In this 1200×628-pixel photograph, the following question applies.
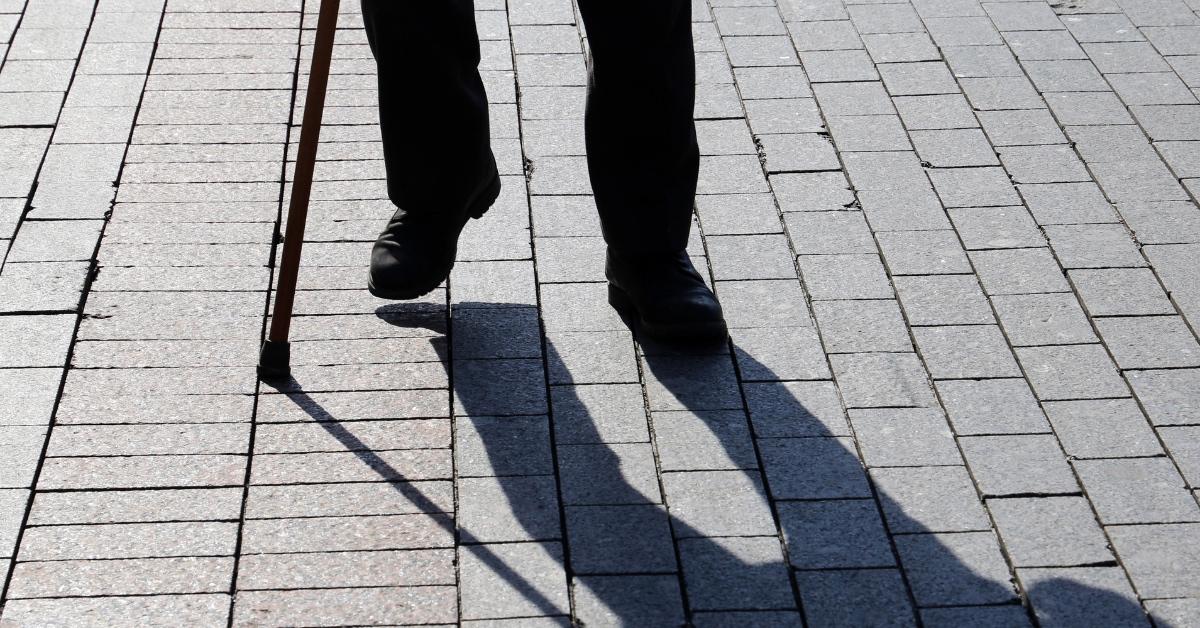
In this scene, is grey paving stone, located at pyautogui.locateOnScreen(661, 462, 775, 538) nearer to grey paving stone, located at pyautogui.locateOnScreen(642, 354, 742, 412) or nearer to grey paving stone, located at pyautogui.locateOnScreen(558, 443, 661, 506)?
grey paving stone, located at pyautogui.locateOnScreen(558, 443, 661, 506)

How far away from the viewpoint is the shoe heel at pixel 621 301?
3.47m

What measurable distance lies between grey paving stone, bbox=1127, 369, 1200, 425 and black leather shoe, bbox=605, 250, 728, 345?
0.96 meters

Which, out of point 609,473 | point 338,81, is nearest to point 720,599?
point 609,473

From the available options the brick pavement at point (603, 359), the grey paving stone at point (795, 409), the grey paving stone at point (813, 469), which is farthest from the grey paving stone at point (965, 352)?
the grey paving stone at point (813, 469)

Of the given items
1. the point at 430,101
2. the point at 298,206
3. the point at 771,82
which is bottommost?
the point at 771,82

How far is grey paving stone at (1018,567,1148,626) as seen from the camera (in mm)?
2605

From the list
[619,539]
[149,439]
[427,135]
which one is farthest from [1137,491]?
[149,439]

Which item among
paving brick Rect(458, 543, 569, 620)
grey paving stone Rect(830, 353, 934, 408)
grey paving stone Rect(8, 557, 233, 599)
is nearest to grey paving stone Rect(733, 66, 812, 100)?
grey paving stone Rect(830, 353, 934, 408)

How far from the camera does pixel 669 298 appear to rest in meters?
3.32

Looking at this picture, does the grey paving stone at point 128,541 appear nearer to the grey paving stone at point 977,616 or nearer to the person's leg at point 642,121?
the person's leg at point 642,121

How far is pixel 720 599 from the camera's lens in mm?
2650

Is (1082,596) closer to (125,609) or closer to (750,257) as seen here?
(750,257)

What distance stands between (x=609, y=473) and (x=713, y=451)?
234mm

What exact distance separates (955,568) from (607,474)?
0.73 metres
